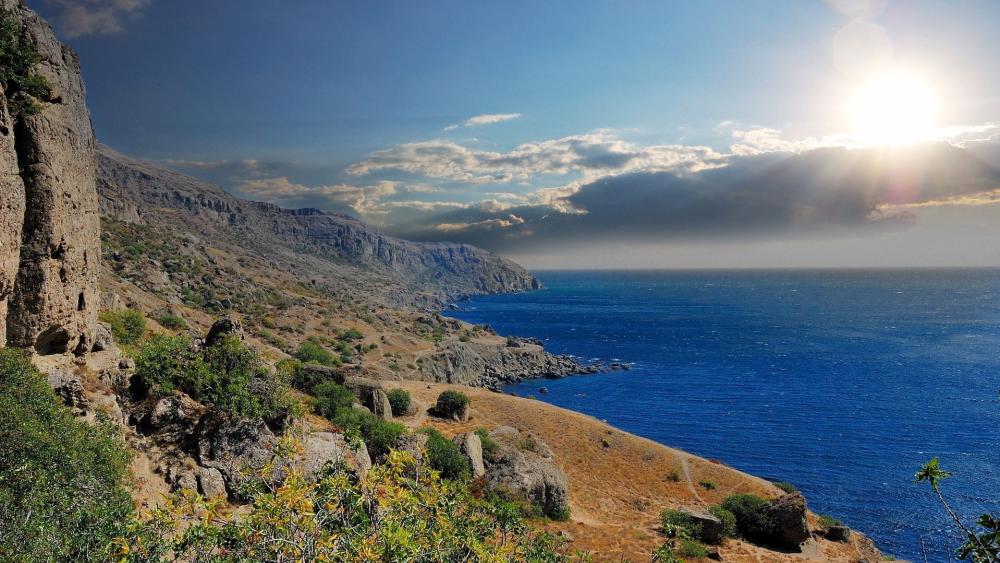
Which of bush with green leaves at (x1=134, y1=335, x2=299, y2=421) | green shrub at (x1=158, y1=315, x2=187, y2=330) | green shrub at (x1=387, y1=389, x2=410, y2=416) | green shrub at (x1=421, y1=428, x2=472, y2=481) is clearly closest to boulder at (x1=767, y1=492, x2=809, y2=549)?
green shrub at (x1=421, y1=428, x2=472, y2=481)

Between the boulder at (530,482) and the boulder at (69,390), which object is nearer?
the boulder at (69,390)

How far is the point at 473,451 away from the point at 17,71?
2764 cm

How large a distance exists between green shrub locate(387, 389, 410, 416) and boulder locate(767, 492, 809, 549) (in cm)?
2788

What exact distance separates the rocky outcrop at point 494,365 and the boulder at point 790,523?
58175 millimetres

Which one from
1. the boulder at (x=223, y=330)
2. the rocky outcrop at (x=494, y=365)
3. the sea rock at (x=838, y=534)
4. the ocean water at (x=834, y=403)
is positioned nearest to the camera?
the boulder at (x=223, y=330)

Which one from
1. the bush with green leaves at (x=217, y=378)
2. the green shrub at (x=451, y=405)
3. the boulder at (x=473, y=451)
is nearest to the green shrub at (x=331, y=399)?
the bush with green leaves at (x=217, y=378)

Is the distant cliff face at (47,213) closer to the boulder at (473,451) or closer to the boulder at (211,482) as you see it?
the boulder at (211,482)

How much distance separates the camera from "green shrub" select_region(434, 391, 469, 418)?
134 ft

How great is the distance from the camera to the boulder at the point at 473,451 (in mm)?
28664

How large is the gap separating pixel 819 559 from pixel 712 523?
6.13 m

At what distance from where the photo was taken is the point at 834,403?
69438 millimetres

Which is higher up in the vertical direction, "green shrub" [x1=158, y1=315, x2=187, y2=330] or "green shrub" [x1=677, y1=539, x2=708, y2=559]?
"green shrub" [x1=158, y1=315, x2=187, y2=330]

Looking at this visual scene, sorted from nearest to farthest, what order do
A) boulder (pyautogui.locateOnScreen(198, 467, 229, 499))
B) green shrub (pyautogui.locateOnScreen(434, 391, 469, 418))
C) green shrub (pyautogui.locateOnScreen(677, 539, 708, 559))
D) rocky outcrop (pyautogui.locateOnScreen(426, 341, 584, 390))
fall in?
boulder (pyautogui.locateOnScreen(198, 467, 229, 499)) → green shrub (pyautogui.locateOnScreen(677, 539, 708, 559)) → green shrub (pyautogui.locateOnScreen(434, 391, 469, 418)) → rocky outcrop (pyautogui.locateOnScreen(426, 341, 584, 390))

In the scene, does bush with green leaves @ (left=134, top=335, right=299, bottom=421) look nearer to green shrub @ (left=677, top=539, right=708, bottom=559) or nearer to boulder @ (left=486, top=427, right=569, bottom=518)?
boulder @ (left=486, top=427, right=569, bottom=518)
